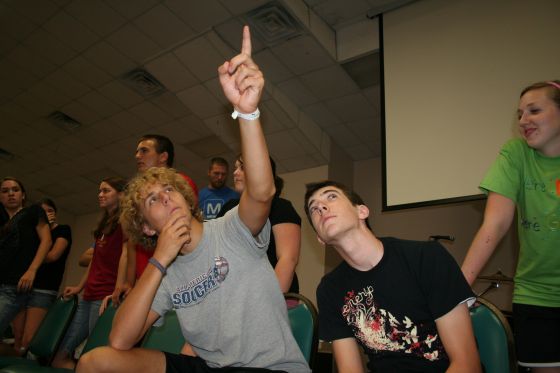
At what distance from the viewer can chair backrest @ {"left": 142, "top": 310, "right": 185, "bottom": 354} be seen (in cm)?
174

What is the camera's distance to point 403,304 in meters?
1.17

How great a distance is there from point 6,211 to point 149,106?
276 centimetres

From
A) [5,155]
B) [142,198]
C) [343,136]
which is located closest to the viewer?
[142,198]

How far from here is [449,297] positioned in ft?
3.63

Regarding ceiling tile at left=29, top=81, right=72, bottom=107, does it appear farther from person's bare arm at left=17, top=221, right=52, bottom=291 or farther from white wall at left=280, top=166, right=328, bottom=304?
white wall at left=280, top=166, right=328, bottom=304

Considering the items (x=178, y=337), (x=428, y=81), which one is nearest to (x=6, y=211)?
(x=178, y=337)

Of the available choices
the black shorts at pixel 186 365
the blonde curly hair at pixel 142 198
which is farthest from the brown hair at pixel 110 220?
the black shorts at pixel 186 365

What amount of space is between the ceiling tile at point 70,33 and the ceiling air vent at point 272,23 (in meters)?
1.83

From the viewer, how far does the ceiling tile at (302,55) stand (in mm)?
4297

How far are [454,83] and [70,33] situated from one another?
4087mm

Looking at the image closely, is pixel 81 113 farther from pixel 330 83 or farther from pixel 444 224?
pixel 444 224

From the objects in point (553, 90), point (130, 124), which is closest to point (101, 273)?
point (553, 90)

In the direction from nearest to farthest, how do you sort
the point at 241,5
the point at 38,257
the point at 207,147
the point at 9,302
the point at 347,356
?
the point at 347,356, the point at 9,302, the point at 38,257, the point at 241,5, the point at 207,147

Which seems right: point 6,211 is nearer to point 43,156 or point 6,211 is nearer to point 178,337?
point 178,337
